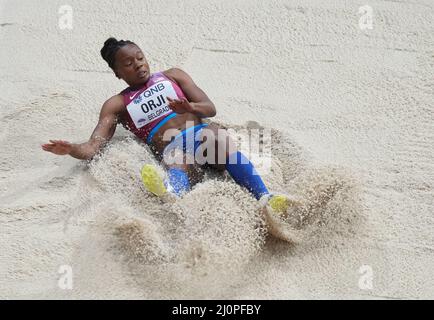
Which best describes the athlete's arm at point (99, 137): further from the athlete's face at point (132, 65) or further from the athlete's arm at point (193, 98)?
the athlete's arm at point (193, 98)

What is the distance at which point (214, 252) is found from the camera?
8.90 feet

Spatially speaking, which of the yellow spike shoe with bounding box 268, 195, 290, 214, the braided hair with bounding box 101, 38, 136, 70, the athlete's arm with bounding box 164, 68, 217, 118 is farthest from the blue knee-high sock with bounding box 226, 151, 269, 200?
the braided hair with bounding box 101, 38, 136, 70

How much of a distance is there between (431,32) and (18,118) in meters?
2.57

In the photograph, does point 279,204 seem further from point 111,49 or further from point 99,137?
point 111,49

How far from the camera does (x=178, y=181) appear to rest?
3.04 meters

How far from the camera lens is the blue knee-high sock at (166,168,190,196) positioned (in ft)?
9.89

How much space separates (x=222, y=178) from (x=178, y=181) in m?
0.25

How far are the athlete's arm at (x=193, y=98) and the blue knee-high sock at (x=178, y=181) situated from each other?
0.28 metres

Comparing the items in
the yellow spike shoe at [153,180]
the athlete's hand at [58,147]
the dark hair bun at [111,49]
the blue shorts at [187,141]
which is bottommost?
the yellow spike shoe at [153,180]

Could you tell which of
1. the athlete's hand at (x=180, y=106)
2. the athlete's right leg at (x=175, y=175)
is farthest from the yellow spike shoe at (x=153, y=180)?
the athlete's hand at (x=180, y=106)

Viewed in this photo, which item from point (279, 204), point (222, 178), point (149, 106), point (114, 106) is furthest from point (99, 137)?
point (279, 204)

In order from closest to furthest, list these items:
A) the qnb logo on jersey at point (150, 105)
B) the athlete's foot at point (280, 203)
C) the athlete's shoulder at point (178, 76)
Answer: the athlete's foot at point (280, 203) → the qnb logo on jersey at point (150, 105) → the athlete's shoulder at point (178, 76)

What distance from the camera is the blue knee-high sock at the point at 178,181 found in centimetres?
301

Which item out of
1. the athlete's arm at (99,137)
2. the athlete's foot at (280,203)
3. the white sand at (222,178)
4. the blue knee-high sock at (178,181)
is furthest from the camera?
the athlete's arm at (99,137)
